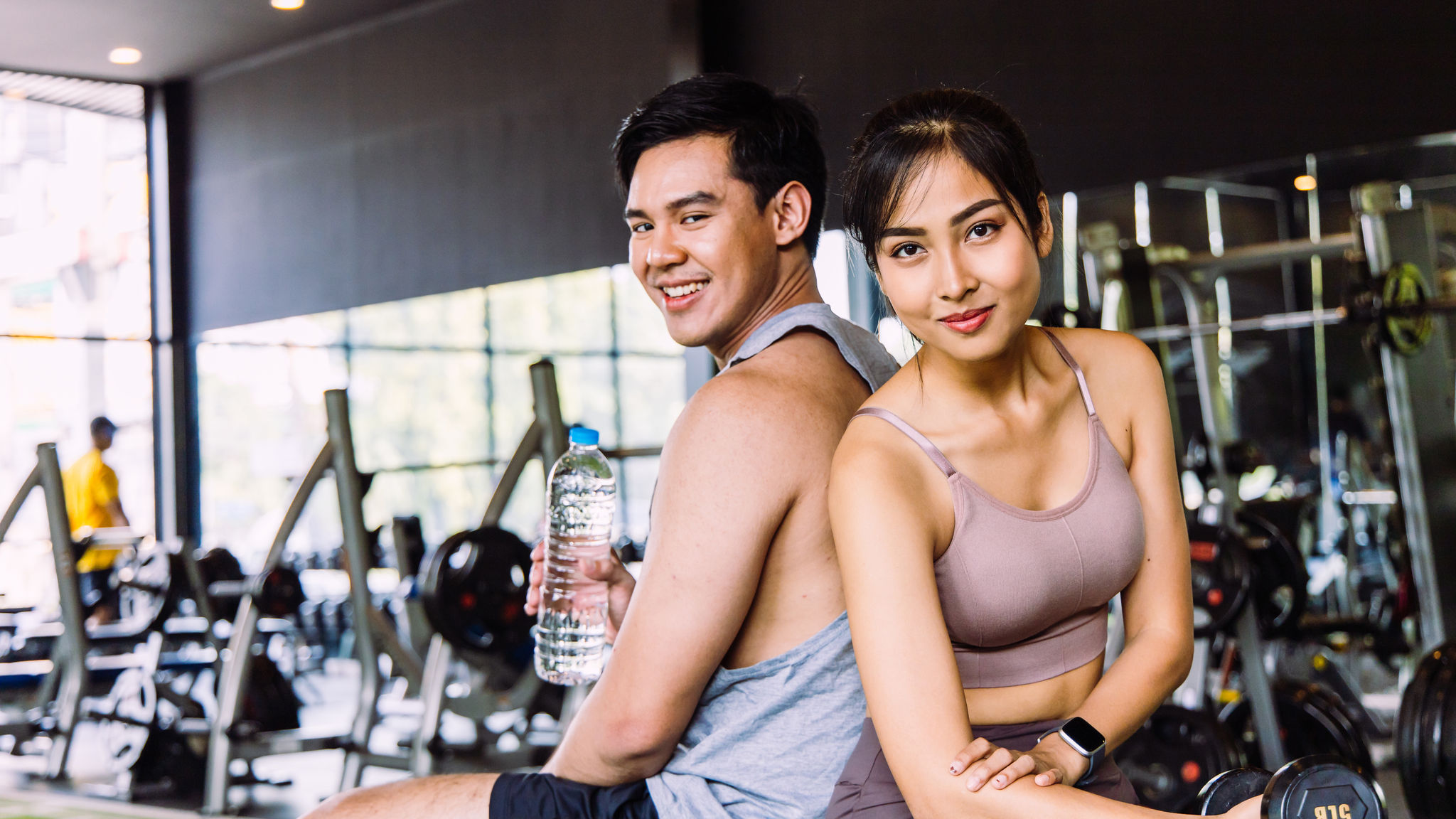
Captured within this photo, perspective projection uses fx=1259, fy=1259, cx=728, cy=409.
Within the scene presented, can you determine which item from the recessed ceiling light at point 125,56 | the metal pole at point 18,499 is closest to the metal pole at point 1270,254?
the metal pole at point 18,499

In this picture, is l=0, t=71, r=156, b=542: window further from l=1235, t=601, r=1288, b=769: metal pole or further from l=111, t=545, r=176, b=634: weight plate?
l=1235, t=601, r=1288, b=769: metal pole

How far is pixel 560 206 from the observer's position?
6.46m

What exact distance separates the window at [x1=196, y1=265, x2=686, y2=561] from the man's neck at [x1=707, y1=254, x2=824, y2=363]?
7381mm

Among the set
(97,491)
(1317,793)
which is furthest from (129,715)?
(1317,793)

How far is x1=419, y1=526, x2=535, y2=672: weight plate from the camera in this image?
3756 mm

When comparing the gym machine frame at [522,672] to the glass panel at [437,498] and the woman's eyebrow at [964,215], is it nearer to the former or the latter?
the woman's eyebrow at [964,215]

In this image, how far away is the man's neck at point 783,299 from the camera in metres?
1.56

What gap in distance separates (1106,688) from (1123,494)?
190mm

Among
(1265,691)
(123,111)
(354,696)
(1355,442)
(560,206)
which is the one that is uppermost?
(123,111)

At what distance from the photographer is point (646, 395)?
31.7ft

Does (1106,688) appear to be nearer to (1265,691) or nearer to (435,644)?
(1265,691)

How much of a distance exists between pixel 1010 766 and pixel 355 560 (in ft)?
11.6

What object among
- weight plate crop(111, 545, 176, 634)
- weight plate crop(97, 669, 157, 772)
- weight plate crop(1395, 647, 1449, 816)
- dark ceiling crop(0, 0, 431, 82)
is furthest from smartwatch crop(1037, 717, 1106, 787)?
dark ceiling crop(0, 0, 431, 82)

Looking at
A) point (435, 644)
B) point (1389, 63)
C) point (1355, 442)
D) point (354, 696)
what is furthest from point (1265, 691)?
point (354, 696)
